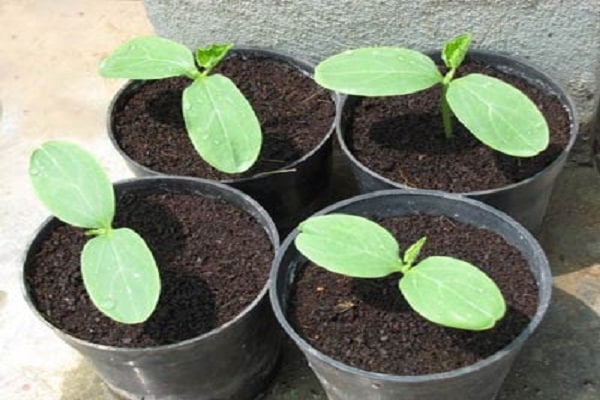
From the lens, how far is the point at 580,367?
182 cm

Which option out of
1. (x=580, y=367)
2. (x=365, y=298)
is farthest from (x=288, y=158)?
(x=580, y=367)

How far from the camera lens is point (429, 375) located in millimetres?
1482

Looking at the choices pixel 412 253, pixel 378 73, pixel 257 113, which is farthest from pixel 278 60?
pixel 412 253

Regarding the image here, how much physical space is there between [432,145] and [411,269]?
45 cm

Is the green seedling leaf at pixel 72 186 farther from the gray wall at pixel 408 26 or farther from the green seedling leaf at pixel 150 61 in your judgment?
the gray wall at pixel 408 26

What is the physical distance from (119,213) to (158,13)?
0.59m

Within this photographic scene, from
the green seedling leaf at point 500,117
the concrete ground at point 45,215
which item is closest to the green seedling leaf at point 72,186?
the concrete ground at point 45,215

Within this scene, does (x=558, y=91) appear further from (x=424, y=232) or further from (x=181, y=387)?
(x=181, y=387)

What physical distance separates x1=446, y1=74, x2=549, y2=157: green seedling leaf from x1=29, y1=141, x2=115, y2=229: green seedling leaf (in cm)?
64

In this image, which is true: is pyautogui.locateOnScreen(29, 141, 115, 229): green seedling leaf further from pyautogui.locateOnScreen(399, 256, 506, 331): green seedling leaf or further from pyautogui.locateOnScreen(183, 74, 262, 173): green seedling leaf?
pyautogui.locateOnScreen(399, 256, 506, 331): green seedling leaf

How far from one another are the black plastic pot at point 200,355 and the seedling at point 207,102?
9 cm

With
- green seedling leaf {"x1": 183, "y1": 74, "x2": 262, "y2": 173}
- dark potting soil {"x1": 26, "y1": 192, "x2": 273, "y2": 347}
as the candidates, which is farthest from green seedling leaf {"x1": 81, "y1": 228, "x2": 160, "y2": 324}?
green seedling leaf {"x1": 183, "y1": 74, "x2": 262, "y2": 173}

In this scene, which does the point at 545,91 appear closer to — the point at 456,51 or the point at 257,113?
the point at 456,51

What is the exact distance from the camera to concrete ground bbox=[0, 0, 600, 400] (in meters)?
1.85
